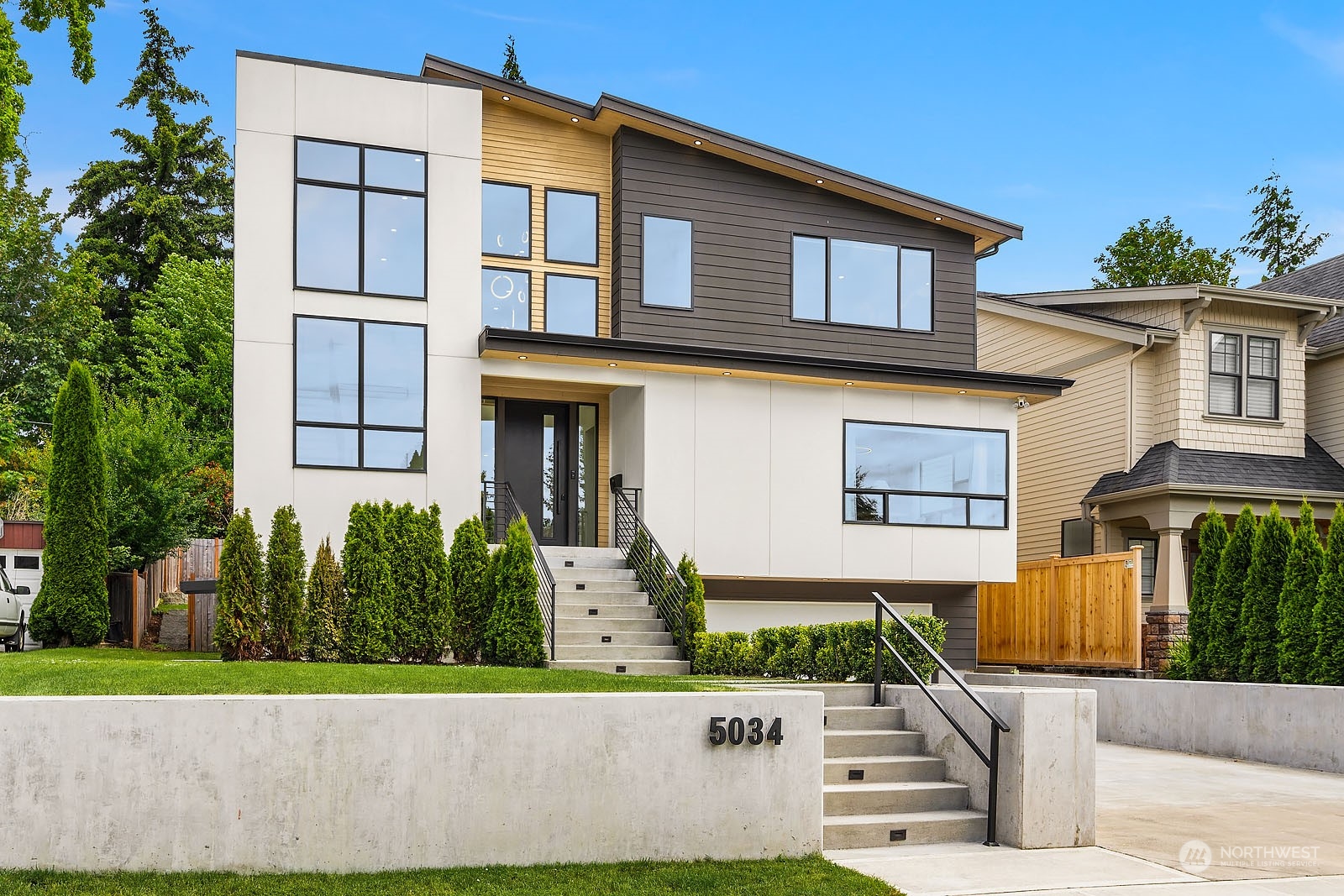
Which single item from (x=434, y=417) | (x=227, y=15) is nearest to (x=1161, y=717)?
(x=434, y=417)

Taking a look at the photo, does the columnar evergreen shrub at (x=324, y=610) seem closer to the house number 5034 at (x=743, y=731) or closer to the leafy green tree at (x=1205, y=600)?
the house number 5034 at (x=743, y=731)

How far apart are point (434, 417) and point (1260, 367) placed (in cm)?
1438

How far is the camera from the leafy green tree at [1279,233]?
38.4m

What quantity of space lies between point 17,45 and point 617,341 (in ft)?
34.7

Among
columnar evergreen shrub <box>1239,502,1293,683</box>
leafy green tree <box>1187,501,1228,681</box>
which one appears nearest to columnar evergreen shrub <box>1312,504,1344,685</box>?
columnar evergreen shrub <box>1239,502,1293,683</box>

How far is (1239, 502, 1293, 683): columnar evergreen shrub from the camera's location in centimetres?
1270

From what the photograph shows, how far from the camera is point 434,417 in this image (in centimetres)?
1498

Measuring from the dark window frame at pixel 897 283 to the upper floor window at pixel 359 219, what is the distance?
18.2 feet

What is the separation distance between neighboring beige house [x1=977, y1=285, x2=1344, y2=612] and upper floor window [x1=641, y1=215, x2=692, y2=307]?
8.18 meters

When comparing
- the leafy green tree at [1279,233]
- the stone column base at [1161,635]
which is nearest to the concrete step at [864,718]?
the stone column base at [1161,635]

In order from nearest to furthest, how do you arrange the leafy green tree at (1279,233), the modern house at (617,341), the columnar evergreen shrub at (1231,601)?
1. the columnar evergreen shrub at (1231,601)
2. the modern house at (617,341)
3. the leafy green tree at (1279,233)

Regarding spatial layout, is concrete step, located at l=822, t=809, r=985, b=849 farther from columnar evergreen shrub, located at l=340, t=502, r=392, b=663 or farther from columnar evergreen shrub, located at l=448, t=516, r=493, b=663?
columnar evergreen shrub, located at l=340, t=502, r=392, b=663

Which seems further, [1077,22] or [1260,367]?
[1077,22]

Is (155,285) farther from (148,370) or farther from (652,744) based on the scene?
(652,744)
